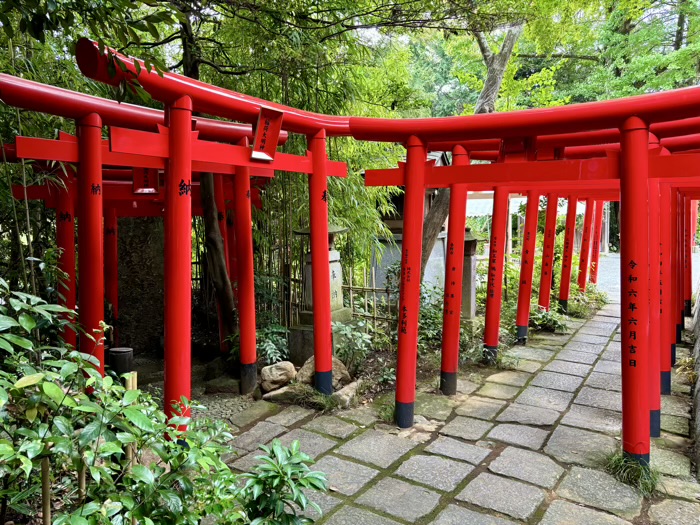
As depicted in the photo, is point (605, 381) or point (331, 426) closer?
point (331, 426)

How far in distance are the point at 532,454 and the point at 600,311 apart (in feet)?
22.4

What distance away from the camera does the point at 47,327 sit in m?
2.61

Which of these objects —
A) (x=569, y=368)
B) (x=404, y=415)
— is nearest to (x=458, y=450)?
(x=404, y=415)

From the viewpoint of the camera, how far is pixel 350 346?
512 centimetres

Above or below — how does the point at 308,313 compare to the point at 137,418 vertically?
below

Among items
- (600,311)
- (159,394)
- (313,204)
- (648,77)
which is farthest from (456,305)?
(648,77)

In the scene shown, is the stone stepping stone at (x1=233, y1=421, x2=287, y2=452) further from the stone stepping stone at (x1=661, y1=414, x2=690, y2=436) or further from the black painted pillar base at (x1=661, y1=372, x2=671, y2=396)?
the black painted pillar base at (x1=661, y1=372, x2=671, y2=396)

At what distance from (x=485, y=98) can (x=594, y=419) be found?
464cm

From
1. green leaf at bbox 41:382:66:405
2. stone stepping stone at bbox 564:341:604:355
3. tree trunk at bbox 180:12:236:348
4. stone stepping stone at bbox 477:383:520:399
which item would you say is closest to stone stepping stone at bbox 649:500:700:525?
stone stepping stone at bbox 477:383:520:399

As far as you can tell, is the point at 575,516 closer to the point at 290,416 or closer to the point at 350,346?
the point at 290,416

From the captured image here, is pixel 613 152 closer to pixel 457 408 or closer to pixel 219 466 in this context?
pixel 457 408

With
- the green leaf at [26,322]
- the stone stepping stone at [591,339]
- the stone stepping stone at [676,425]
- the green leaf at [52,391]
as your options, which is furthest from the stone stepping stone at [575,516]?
the stone stepping stone at [591,339]

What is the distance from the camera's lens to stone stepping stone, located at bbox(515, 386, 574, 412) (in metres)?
4.58

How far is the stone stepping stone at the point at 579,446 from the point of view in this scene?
136 inches
